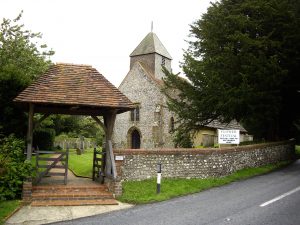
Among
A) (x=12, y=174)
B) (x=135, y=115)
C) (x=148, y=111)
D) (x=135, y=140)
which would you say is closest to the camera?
(x=12, y=174)

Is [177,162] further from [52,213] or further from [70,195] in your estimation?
[52,213]

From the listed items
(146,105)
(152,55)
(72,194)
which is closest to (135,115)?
(146,105)

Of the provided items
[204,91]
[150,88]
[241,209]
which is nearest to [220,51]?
[204,91]

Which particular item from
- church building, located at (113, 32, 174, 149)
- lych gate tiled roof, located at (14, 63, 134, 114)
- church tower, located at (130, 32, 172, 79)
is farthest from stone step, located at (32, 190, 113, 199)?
church tower, located at (130, 32, 172, 79)

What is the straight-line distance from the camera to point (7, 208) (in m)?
10.8

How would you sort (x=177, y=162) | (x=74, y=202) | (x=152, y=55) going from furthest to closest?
(x=152, y=55)
(x=177, y=162)
(x=74, y=202)

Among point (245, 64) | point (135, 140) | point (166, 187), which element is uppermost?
point (245, 64)

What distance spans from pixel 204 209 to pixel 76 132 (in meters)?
42.6

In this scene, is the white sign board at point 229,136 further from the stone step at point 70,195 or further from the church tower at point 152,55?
the church tower at point 152,55

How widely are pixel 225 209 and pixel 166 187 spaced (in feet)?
12.4

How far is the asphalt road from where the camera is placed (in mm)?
9320

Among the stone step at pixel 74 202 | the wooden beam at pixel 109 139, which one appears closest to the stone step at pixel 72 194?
the stone step at pixel 74 202

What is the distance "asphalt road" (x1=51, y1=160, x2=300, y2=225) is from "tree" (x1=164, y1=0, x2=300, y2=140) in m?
6.88

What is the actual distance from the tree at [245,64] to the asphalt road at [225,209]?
22.6ft
